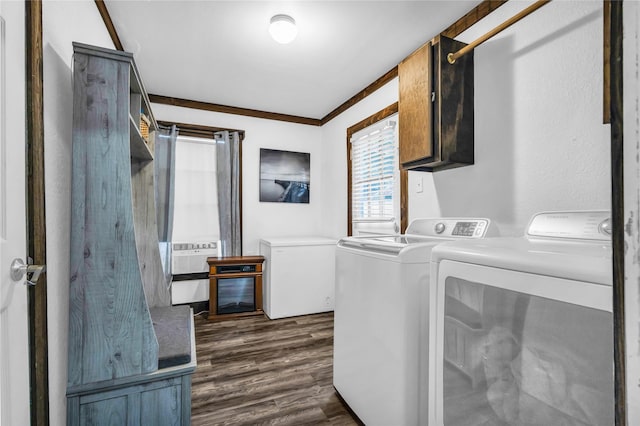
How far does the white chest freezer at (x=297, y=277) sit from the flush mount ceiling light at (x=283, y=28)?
2.02 metres

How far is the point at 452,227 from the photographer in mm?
1957

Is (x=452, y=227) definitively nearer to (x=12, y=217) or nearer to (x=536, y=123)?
(x=536, y=123)

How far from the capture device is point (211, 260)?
3.44 meters

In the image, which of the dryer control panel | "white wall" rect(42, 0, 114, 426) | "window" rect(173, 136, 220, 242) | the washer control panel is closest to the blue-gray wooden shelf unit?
"white wall" rect(42, 0, 114, 426)

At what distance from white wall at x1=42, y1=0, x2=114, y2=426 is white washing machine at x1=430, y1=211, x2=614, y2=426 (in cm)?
149

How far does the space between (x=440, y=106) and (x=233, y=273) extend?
8.90ft

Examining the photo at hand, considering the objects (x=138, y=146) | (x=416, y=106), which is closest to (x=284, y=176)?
(x=138, y=146)

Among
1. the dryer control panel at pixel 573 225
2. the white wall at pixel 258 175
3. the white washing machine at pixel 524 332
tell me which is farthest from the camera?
the white wall at pixel 258 175

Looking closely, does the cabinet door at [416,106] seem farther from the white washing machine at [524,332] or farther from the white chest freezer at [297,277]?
the white chest freezer at [297,277]

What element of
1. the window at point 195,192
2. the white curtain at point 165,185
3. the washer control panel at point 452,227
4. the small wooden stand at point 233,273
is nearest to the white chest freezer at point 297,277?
the small wooden stand at point 233,273

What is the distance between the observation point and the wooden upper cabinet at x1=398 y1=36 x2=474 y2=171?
1909 millimetres

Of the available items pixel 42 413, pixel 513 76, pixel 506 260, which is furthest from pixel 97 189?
pixel 513 76

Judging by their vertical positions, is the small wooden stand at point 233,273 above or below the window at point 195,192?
below

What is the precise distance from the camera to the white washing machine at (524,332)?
751 millimetres
